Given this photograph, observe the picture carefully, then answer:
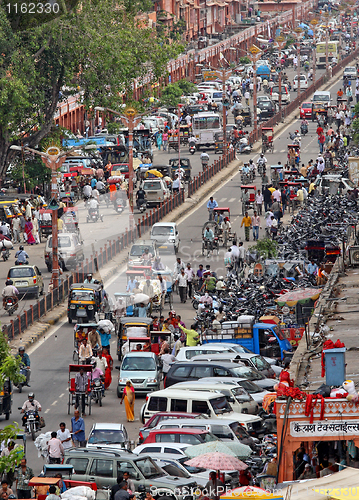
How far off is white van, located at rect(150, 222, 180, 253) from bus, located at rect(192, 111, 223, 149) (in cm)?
2354

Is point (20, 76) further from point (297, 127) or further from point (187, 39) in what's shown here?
point (187, 39)

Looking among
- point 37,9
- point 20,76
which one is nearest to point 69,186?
point 20,76

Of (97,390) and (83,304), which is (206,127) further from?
(97,390)

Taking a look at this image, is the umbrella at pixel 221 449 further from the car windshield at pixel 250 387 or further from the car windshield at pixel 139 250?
the car windshield at pixel 139 250

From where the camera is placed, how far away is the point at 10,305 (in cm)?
3419

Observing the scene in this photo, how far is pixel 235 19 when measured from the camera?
143500 millimetres

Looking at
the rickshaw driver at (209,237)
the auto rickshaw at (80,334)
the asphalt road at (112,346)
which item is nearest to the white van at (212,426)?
the asphalt road at (112,346)

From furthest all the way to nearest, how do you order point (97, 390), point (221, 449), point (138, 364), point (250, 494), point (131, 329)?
point (131, 329), point (138, 364), point (97, 390), point (221, 449), point (250, 494)

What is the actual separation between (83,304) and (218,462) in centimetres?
1574

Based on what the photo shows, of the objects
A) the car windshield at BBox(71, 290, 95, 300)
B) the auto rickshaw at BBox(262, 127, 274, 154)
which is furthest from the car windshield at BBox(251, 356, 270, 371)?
the auto rickshaw at BBox(262, 127, 274, 154)

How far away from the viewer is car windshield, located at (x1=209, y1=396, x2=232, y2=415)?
22469mm

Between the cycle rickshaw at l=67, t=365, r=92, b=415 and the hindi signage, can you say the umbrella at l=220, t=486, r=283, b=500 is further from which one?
the cycle rickshaw at l=67, t=365, r=92, b=415

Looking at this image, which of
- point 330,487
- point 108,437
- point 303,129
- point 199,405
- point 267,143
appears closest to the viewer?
point 330,487

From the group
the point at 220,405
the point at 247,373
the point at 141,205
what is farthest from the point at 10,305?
the point at 141,205
